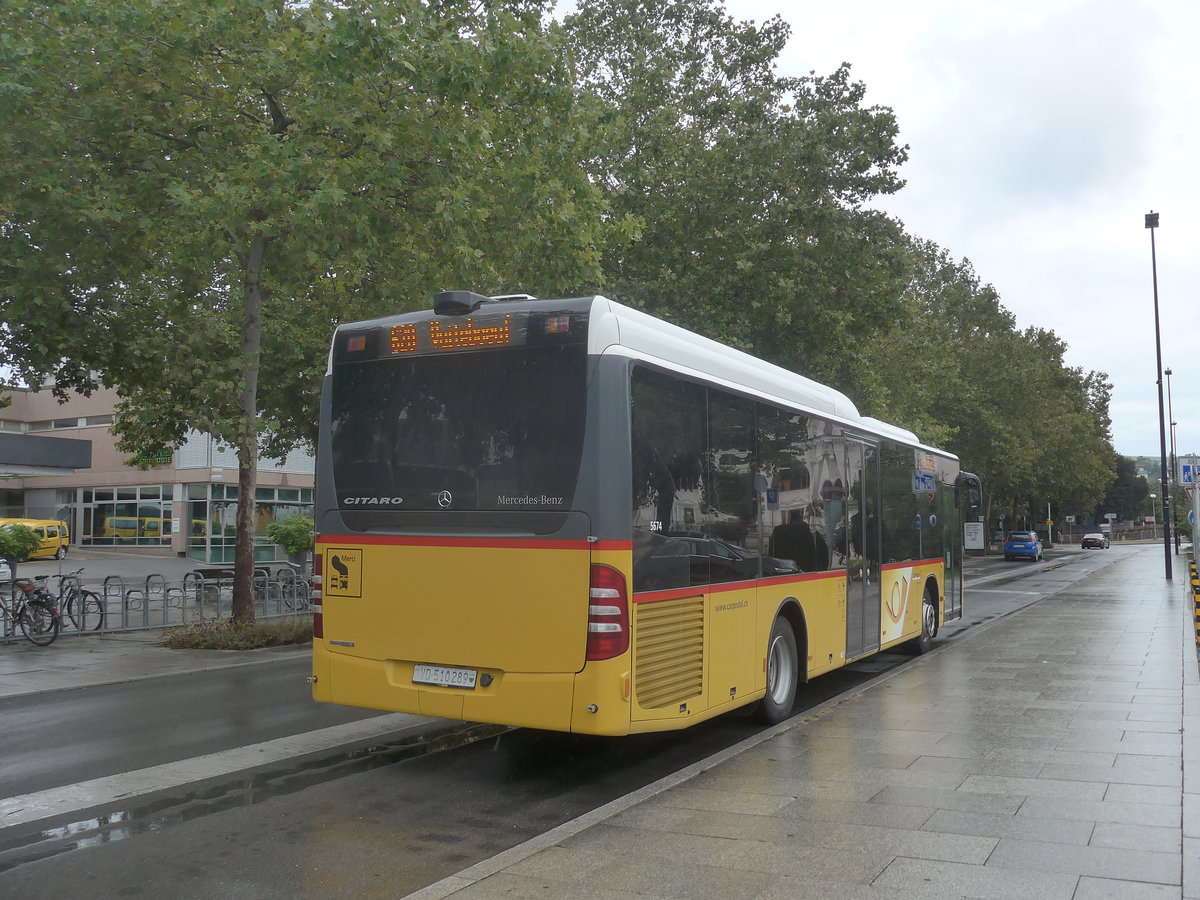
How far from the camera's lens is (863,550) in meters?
11.1

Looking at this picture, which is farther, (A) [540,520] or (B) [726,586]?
(B) [726,586]

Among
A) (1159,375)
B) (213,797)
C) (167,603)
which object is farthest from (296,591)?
(1159,375)

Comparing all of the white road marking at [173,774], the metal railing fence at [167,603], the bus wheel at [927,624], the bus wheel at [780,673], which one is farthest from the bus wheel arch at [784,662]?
the metal railing fence at [167,603]

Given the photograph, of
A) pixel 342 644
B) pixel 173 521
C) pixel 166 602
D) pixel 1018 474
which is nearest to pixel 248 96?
pixel 166 602

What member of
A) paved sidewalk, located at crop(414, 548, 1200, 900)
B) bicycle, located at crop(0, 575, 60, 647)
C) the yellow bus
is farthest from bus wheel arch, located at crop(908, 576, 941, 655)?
bicycle, located at crop(0, 575, 60, 647)

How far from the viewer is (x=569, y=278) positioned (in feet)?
52.4

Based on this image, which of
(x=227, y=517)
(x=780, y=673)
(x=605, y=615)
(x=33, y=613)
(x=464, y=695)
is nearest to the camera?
(x=605, y=615)

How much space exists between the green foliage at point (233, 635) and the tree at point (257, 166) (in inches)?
14.4

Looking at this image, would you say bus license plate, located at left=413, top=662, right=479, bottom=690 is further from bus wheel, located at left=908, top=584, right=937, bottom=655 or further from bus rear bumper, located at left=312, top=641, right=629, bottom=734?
bus wheel, located at left=908, top=584, right=937, bottom=655

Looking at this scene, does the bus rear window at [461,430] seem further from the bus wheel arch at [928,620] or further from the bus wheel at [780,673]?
the bus wheel arch at [928,620]

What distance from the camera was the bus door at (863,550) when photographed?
35.1ft

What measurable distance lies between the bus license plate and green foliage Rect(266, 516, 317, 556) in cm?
1842

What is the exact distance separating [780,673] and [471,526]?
3.58 meters

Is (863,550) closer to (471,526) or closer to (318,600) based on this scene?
(471,526)
